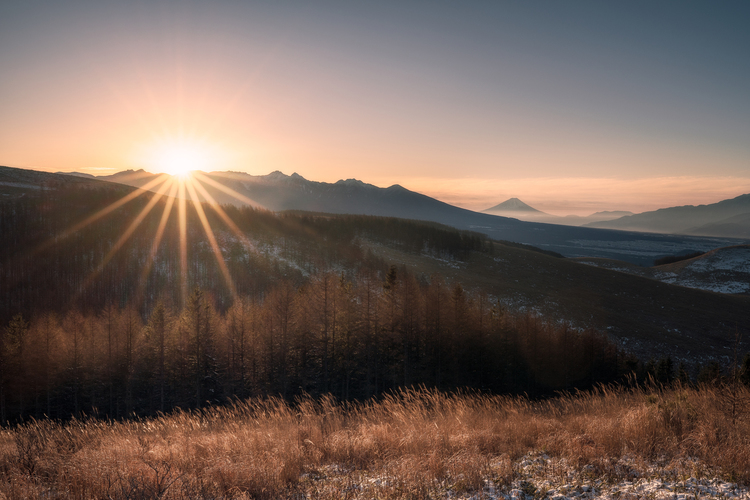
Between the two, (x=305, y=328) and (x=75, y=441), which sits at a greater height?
(x=75, y=441)

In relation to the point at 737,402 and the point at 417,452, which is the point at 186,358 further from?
the point at 737,402

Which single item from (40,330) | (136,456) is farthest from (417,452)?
(40,330)

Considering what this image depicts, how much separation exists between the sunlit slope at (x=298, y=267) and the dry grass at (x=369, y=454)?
78.4 metres

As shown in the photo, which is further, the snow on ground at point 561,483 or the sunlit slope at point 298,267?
the sunlit slope at point 298,267

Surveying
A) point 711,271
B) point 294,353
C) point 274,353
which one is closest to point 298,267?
point 274,353

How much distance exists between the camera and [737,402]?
696 cm

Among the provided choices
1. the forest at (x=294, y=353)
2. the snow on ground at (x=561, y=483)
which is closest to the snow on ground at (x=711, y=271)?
the forest at (x=294, y=353)

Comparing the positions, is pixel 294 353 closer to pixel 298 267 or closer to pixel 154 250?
pixel 298 267

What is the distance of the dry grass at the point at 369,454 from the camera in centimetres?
508

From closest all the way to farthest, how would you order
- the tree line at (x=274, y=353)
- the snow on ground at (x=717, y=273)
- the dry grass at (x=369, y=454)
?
1. the dry grass at (x=369, y=454)
2. the tree line at (x=274, y=353)
3. the snow on ground at (x=717, y=273)

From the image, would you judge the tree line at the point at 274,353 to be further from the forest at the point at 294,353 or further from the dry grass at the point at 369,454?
the dry grass at the point at 369,454

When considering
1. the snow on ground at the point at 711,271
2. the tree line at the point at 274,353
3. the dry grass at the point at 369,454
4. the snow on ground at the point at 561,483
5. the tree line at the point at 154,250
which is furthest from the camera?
the snow on ground at the point at 711,271

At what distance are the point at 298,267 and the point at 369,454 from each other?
120271 mm

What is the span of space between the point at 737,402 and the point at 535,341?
41705 millimetres
